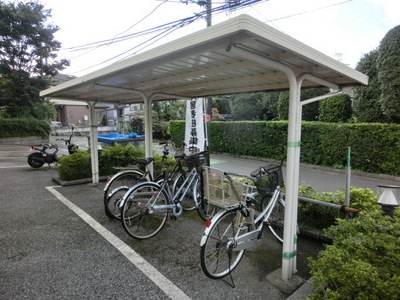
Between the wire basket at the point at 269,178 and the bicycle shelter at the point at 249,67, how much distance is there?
0.54 metres

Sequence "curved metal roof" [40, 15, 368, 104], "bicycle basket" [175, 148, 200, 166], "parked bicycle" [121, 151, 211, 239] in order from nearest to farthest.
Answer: "curved metal roof" [40, 15, 368, 104] → "parked bicycle" [121, 151, 211, 239] → "bicycle basket" [175, 148, 200, 166]

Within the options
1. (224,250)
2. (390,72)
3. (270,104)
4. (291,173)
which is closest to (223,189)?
(224,250)

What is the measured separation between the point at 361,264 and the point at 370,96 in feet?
26.3

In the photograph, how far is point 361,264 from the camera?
1.69 meters

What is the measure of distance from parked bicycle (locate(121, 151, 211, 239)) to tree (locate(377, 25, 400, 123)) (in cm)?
606

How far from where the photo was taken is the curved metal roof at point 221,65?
174 centimetres

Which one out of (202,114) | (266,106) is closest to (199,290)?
(202,114)

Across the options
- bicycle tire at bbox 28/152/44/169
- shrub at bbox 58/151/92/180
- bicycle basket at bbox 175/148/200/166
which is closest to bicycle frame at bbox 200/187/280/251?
bicycle basket at bbox 175/148/200/166

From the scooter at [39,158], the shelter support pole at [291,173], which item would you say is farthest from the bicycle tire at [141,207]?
the scooter at [39,158]

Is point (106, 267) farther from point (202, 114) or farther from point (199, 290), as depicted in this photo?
point (202, 114)

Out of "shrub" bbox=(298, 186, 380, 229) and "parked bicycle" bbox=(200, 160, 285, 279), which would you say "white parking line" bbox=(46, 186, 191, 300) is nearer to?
"parked bicycle" bbox=(200, 160, 285, 279)

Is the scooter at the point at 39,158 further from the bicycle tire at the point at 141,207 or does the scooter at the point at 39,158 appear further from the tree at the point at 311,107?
the tree at the point at 311,107

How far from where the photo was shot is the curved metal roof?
174cm

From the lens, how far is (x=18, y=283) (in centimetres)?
231
